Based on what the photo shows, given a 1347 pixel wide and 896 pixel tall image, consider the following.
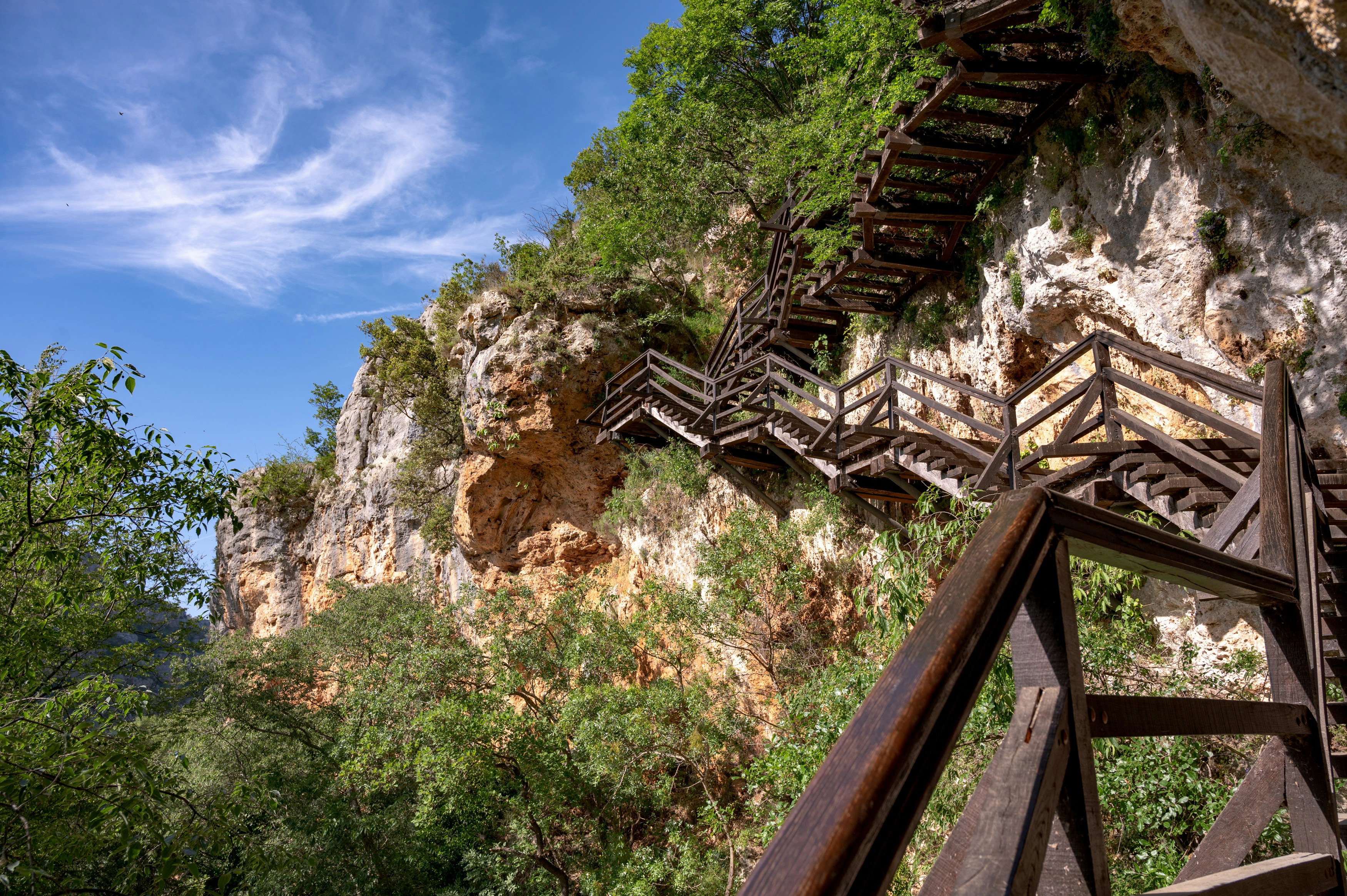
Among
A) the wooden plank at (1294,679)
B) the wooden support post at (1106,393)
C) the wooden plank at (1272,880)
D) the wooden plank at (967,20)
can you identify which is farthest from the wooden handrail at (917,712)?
the wooden plank at (967,20)

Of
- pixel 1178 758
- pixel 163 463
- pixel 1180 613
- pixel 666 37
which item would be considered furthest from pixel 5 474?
pixel 666 37

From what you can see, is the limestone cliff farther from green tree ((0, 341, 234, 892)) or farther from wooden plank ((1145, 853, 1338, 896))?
wooden plank ((1145, 853, 1338, 896))

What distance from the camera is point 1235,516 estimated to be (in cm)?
240

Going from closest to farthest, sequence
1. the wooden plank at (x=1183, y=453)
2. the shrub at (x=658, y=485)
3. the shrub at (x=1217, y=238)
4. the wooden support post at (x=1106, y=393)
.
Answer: the wooden plank at (x=1183, y=453)
the wooden support post at (x=1106, y=393)
the shrub at (x=1217, y=238)
the shrub at (x=658, y=485)

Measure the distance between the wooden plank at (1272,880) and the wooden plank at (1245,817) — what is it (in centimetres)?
8

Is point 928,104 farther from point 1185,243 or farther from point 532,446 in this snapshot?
point 532,446

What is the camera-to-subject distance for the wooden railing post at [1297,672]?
148 centimetres

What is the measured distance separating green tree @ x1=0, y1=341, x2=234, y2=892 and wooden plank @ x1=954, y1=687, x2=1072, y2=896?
4228mm

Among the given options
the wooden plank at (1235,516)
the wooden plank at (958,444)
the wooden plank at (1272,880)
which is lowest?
the wooden plank at (1272,880)

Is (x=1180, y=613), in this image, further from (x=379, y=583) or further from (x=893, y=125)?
(x=379, y=583)

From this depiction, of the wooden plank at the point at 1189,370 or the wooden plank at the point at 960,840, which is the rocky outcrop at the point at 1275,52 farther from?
the wooden plank at the point at 960,840

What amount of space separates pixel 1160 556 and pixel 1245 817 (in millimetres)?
777

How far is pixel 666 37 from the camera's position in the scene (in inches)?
693

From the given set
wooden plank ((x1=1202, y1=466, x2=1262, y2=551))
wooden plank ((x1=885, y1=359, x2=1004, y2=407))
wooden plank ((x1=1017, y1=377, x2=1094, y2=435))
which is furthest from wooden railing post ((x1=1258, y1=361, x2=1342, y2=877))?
wooden plank ((x1=885, y1=359, x2=1004, y2=407))
